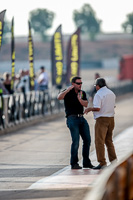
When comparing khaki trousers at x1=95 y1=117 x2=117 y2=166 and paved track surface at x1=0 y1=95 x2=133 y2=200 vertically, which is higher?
khaki trousers at x1=95 y1=117 x2=117 y2=166

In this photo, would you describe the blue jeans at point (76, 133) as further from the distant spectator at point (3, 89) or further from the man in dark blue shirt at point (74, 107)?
the distant spectator at point (3, 89)

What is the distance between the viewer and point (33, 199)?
913 centimetres

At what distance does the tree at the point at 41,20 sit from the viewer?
176m

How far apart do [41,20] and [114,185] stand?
174602mm

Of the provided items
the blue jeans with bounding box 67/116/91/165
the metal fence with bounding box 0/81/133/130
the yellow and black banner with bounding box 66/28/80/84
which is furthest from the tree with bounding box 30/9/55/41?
the blue jeans with bounding box 67/116/91/165

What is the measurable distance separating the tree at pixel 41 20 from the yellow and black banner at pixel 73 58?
14713 centimetres

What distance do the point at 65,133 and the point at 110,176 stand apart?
13.5 meters

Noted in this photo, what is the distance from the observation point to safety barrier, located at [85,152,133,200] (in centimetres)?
539

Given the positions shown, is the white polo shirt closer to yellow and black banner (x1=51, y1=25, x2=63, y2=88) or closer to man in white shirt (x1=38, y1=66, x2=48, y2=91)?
man in white shirt (x1=38, y1=66, x2=48, y2=91)

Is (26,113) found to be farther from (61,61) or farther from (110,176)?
(110,176)

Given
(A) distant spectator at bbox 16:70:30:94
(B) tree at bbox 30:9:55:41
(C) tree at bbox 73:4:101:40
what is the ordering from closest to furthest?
(A) distant spectator at bbox 16:70:30:94, (B) tree at bbox 30:9:55:41, (C) tree at bbox 73:4:101:40

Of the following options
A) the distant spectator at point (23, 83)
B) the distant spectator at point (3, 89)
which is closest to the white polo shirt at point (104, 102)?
the distant spectator at point (3, 89)

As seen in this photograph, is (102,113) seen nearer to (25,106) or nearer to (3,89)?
(3,89)

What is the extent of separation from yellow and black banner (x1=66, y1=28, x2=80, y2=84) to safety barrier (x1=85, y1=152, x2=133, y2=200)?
21.5 meters
